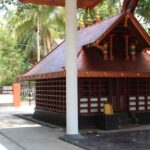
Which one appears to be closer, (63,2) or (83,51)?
(83,51)

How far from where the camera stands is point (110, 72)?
16812 mm

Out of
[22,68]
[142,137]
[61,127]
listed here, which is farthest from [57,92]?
[22,68]

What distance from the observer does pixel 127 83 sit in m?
18.6

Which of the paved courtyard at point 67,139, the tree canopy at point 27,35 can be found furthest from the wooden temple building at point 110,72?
the tree canopy at point 27,35

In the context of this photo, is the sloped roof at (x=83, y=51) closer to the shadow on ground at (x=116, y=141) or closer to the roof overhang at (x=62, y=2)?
the roof overhang at (x=62, y=2)

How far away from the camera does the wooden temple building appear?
17266 mm

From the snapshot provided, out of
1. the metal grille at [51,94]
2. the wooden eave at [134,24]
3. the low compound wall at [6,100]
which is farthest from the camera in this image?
the low compound wall at [6,100]

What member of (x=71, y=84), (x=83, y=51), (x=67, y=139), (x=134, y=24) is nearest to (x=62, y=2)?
(x=83, y=51)

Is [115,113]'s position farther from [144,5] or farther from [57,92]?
[144,5]

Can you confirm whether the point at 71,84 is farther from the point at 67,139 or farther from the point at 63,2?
Result: the point at 63,2

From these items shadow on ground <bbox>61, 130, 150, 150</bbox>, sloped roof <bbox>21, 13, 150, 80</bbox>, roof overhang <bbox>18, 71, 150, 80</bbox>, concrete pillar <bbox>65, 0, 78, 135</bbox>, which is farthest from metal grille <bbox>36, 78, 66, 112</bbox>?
shadow on ground <bbox>61, 130, 150, 150</bbox>

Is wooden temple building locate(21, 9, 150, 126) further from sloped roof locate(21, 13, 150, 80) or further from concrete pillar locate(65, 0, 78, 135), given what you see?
concrete pillar locate(65, 0, 78, 135)

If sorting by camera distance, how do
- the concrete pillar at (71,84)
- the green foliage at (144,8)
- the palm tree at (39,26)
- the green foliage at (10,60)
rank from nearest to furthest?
the concrete pillar at (71,84) < the green foliage at (144,8) < the palm tree at (39,26) < the green foliage at (10,60)

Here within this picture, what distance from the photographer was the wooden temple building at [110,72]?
17.3 m
